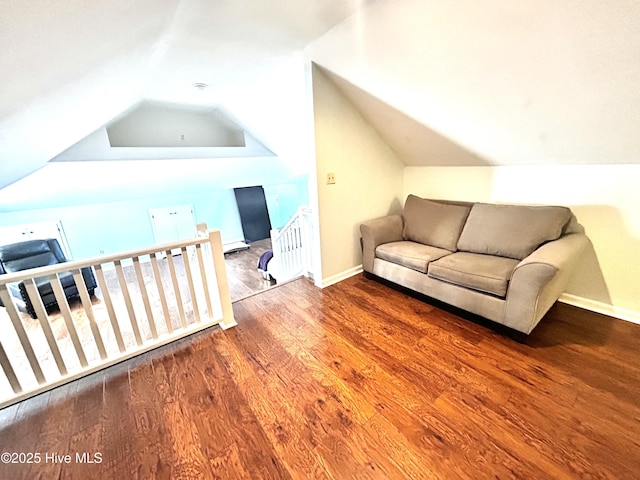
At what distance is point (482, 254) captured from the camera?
232cm

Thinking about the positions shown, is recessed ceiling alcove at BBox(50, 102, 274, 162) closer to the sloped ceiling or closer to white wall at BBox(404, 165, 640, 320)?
the sloped ceiling

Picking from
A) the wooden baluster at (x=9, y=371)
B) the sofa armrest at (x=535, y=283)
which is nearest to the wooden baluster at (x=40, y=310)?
the wooden baluster at (x=9, y=371)

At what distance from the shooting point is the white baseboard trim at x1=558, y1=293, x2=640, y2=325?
2014 millimetres

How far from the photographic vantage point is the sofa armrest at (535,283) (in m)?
1.68

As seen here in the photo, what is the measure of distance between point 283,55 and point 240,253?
15.1ft

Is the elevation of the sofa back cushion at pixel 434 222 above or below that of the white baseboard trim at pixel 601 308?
above

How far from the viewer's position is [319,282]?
2.81 m

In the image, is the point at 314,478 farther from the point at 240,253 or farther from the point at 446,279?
the point at 240,253

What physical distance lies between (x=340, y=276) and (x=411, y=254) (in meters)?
0.82

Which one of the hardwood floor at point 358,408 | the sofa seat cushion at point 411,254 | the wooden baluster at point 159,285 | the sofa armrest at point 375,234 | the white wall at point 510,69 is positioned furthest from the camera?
the sofa armrest at point 375,234

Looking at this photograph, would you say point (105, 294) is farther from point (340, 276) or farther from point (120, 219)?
point (120, 219)

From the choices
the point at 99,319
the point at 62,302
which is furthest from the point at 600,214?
the point at 99,319

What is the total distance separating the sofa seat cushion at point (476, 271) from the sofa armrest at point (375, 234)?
625 millimetres

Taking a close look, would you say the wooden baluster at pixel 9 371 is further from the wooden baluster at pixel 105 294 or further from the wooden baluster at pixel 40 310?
the wooden baluster at pixel 105 294
